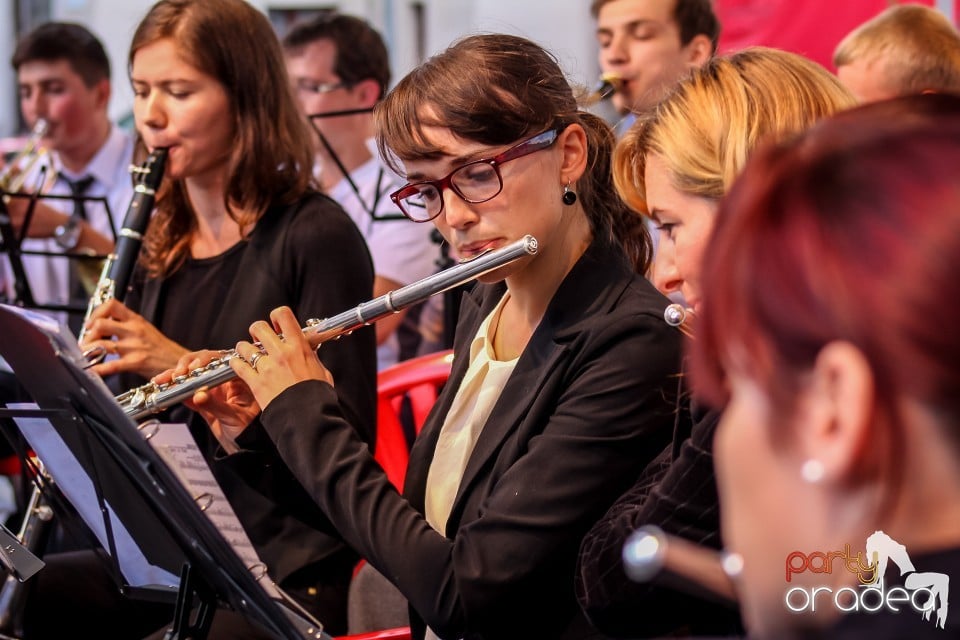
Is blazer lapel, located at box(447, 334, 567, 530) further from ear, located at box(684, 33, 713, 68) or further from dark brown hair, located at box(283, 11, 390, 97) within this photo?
dark brown hair, located at box(283, 11, 390, 97)

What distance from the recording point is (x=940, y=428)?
672 millimetres

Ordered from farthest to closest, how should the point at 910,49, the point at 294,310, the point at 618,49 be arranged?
1. the point at 618,49
2. the point at 910,49
3. the point at 294,310

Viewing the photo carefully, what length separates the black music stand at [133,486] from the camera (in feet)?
4.02

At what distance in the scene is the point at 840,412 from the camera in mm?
663

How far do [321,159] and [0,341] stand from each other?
2.44m

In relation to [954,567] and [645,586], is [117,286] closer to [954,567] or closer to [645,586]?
[645,586]

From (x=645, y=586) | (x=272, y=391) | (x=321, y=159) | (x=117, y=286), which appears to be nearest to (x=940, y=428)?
(x=645, y=586)

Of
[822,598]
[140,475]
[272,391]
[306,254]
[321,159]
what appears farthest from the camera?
[321,159]

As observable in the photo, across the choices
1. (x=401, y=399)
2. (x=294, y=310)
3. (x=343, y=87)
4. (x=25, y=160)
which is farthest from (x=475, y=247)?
(x=25, y=160)

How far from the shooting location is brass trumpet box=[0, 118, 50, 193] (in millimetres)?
3683

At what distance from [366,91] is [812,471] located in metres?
3.15

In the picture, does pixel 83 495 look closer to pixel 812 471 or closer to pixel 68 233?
pixel 812 471

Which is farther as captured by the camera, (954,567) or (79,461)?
Result: (79,461)

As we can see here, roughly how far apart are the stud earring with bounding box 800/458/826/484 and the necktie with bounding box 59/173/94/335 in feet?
7.59
